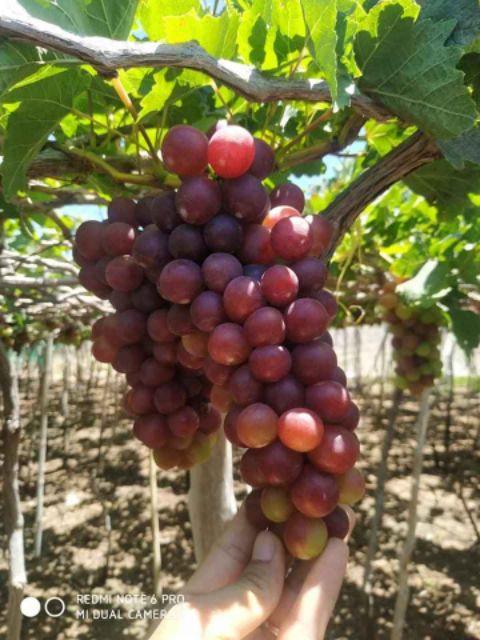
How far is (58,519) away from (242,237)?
5966 millimetres

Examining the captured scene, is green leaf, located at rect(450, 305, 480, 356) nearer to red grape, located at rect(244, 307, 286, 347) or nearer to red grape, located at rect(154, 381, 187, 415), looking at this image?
red grape, located at rect(154, 381, 187, 415)

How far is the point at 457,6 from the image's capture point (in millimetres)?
698

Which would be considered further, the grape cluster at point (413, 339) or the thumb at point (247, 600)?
the grape cluster at point (413, 339)

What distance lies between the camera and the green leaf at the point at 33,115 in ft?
2.54

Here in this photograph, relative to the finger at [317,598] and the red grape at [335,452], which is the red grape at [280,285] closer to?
the red grape at [335,452]

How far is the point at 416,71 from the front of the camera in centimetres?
70

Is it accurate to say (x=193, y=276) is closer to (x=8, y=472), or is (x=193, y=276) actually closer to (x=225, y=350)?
(x=225, y=350)

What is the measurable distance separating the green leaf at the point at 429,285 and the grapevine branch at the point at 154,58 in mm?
1287

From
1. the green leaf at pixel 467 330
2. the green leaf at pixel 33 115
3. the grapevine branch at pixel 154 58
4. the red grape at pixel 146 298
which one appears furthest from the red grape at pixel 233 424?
the green leaf at pixel 467 330

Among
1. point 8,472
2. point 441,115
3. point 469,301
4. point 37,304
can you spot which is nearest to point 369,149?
point 441,115

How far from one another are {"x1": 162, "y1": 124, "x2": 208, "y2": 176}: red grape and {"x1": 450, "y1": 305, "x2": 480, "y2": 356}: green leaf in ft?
5.04

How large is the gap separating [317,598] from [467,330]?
1569mm

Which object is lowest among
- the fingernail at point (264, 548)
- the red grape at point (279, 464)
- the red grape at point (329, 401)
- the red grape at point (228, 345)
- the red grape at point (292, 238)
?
the fingernail at point (264, 548)

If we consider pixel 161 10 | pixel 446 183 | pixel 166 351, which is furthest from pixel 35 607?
pixel 161 10
